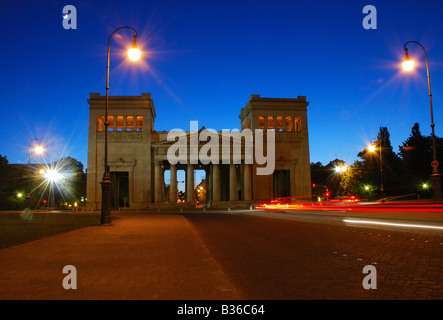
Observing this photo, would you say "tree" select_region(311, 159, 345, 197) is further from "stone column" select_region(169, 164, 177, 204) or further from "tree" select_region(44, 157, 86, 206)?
"tree" select_region(44, 157, 86, 206)

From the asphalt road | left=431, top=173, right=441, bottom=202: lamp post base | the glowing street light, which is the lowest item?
the asphalt road

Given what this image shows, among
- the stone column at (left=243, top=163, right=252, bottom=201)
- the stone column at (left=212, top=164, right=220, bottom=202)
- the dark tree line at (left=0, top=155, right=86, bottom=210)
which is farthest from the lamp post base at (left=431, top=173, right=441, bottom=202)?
the dark tree line at (left=0, top=155, right=86, bottom=210)

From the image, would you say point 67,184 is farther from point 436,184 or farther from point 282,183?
point 436,184

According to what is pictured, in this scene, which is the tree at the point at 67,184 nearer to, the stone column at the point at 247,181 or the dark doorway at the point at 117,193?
the dark doorway at the point at 117,193

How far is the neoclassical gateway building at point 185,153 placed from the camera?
6731 centimetres

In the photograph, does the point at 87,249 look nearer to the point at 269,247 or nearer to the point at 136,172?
the point at 269,247

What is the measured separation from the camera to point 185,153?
67.4m

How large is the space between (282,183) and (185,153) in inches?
965

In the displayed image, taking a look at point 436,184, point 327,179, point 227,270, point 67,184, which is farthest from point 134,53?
point 327,179

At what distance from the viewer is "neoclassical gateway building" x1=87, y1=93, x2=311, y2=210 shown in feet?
221

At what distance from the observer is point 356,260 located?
26.9ft

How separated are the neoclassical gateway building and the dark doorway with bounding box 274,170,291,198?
0.49m
